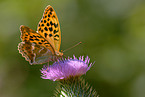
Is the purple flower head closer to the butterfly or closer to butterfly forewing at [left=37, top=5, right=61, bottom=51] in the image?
the butterfly

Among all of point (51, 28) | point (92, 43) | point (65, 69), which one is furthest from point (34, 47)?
point (92, 43)

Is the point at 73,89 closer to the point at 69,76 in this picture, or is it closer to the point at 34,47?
the point at 69,76

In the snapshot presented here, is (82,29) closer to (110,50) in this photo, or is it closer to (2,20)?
(110,50)

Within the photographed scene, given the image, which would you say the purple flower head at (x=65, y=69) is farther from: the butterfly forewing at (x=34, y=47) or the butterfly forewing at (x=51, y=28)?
the butterfly forewing at (x=51, y=28)

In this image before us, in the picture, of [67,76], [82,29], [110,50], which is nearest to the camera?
[67,76]

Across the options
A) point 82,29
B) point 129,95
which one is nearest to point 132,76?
point 129,95

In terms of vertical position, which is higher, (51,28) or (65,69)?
(51,28)
